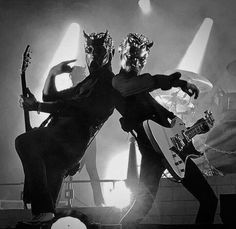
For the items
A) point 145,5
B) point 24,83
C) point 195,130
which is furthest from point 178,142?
point 145,5

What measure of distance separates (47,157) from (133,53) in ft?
6.05

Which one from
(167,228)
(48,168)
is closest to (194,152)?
(167,228)

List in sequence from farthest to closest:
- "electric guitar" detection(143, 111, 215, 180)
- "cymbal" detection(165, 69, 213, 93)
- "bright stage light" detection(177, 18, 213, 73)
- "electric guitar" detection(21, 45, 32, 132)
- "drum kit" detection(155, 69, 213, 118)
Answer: "bright stage light" detection(177, 18, 213, 73) < "drum kit" detection(155, 69, 213, 118) < "cymbal" detection(165, 69, 213, 93) < "electric guitar" detection(21, 45, 32, 132) < "electric guitar" detection(143, 111, 215, 180)

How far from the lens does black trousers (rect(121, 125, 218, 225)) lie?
4941 millimetres

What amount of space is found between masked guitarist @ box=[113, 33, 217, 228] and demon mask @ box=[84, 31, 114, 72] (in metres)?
0.24

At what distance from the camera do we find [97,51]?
5703mm

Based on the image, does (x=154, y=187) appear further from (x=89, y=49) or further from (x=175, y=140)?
(x=89, y=49)

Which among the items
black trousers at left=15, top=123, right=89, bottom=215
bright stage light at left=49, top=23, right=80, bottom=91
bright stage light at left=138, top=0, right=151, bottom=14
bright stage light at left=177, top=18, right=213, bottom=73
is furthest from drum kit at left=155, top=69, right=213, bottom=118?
black trousers at left=15, top=123, right=89, bottom=215

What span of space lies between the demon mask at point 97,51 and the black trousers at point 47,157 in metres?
0.96

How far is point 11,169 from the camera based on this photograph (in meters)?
12.3

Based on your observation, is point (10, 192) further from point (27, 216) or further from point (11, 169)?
point (27, 216)

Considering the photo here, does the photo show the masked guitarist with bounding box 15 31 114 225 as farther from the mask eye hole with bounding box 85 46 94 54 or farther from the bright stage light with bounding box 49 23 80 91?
the bright stage light with bounding box 49 23 80 91

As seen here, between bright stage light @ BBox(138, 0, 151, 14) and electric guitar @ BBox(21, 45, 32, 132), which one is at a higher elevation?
bright stage light @ BBox(138, 0, 151, 14)

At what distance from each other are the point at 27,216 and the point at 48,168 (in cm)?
140
